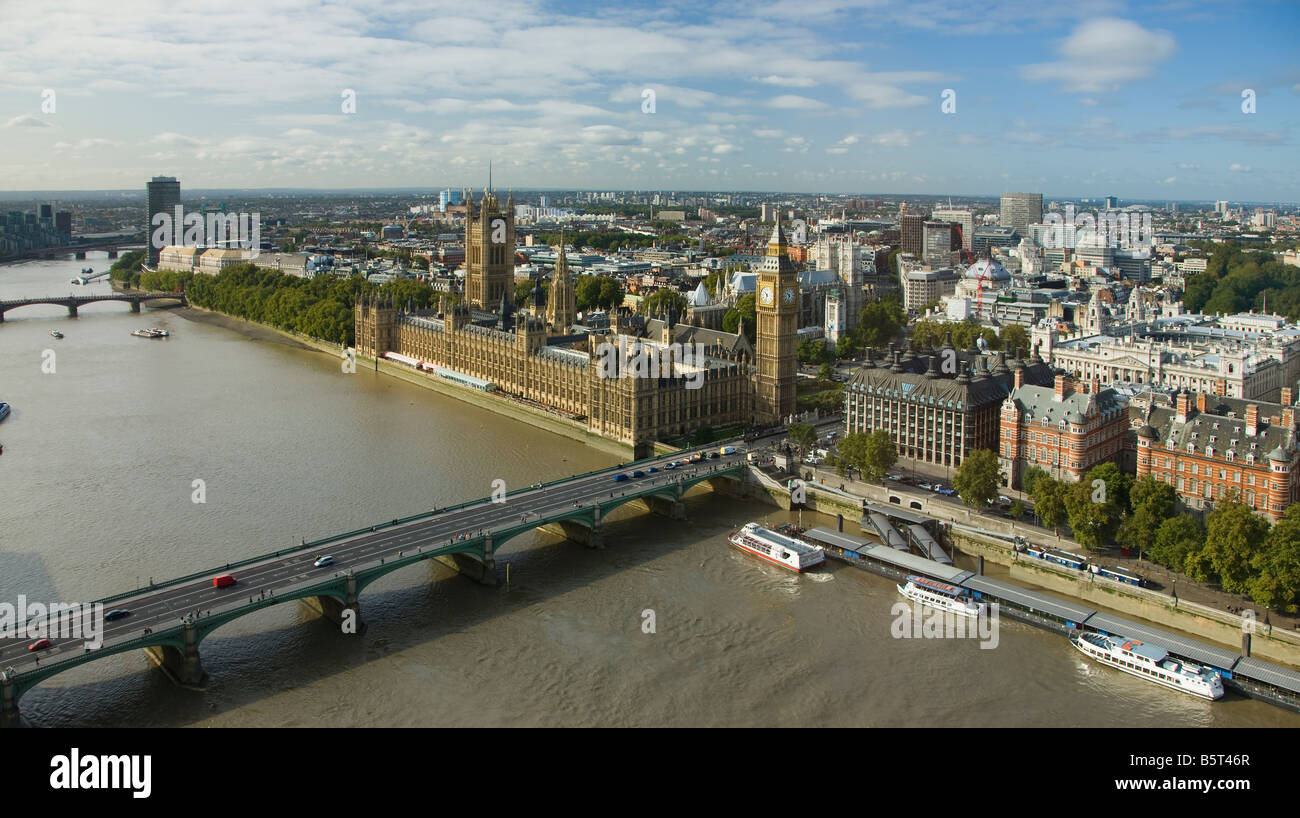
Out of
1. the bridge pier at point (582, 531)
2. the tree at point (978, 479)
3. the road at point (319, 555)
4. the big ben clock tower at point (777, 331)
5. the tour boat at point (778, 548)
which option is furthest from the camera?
the big ben clock tower at point (777, 331)

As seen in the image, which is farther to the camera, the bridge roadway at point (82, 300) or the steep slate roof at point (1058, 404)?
the bridge roadway at point (82, 300)

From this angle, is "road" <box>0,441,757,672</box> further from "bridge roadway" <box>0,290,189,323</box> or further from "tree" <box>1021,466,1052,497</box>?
"bridge roadway" <box>0,290,189,323</box>

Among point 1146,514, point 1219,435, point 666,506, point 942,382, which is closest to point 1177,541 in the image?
point 1146,514

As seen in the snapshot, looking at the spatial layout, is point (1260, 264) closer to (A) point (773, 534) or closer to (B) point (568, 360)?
(B) point (568, 360)

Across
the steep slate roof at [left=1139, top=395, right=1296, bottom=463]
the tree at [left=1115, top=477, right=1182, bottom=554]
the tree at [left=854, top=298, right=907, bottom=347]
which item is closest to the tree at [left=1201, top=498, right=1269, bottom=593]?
the tree at [left=1115, top=477, right=1182, bottom=554]

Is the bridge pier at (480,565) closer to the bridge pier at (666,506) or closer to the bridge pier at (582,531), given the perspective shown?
the bridge pier at (582,531)

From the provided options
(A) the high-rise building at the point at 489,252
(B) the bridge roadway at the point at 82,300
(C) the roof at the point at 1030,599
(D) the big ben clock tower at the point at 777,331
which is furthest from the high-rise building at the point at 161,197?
(C) the roof at the point at 1030,599

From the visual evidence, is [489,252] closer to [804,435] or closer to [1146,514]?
[804,435]
